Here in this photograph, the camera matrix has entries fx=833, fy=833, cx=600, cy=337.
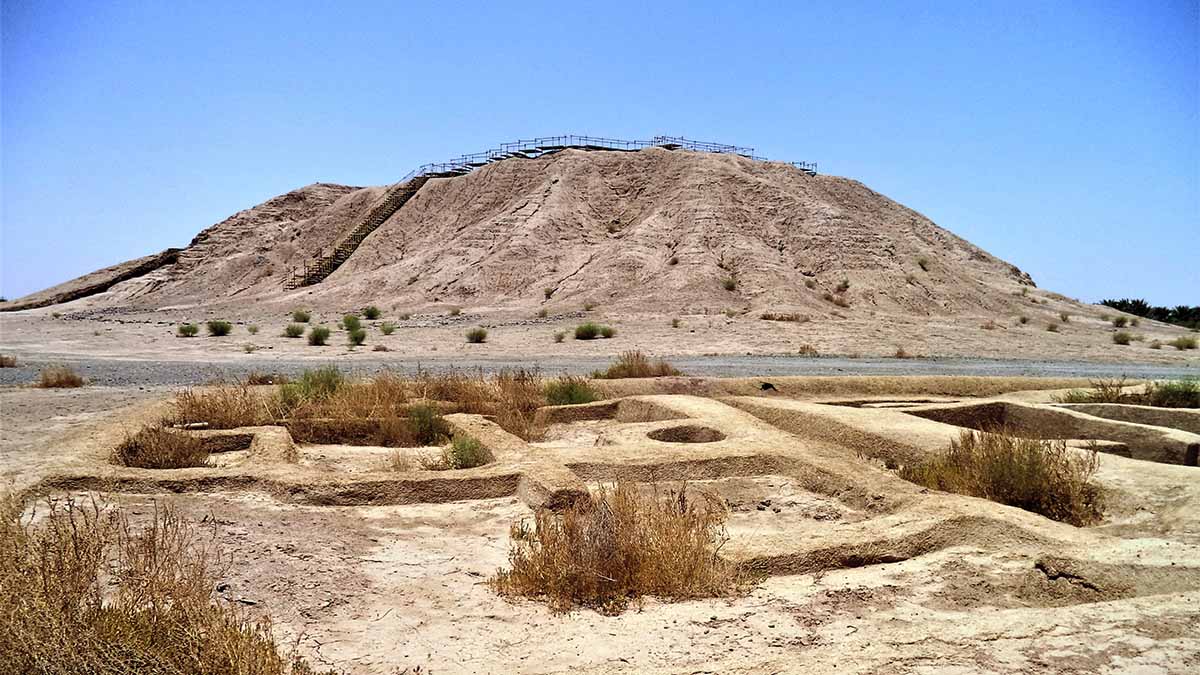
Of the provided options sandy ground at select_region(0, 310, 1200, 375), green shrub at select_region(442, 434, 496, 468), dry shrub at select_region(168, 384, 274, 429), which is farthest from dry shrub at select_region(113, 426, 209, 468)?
sandy ground at select_region(0, 310, 1200, 375)

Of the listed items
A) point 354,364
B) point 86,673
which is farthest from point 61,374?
point 86,673

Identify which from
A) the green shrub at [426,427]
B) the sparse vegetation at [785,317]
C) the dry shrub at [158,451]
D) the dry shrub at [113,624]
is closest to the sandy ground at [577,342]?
the sparse vegetation at [785,317]

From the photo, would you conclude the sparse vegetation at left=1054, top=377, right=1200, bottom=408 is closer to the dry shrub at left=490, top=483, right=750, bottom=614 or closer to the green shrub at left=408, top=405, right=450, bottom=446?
→ the green shrub at left=408, top=405, right=450, bottom=446

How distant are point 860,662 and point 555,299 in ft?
106

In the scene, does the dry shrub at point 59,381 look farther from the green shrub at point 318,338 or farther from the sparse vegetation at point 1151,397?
the sparse vegetation at point 1151,397

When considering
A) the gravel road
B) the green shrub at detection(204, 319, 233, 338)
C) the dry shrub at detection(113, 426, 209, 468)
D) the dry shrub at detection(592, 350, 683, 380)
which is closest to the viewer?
the dry shrub at detection(113, 426, 209, 468)

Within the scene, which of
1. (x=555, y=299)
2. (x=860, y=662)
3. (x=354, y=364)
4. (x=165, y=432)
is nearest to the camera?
(x=860, y=662)

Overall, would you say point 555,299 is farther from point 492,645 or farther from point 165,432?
point 492,645

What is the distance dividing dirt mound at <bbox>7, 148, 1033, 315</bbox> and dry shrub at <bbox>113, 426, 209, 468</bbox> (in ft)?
83.4

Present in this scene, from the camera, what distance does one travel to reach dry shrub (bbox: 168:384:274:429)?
31.2 ft

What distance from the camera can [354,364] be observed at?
58.1 feet

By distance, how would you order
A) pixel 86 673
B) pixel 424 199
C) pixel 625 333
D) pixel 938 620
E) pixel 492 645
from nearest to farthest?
pixel 86 673 < pixel 492 645 < pixel 938 620 < pixel 625 333 < pixel 424 199

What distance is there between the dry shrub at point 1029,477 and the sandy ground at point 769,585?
7.7 inches

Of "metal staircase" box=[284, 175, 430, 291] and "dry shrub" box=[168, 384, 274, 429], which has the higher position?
"metal staircase" box=[284, 175, 430, 291]
